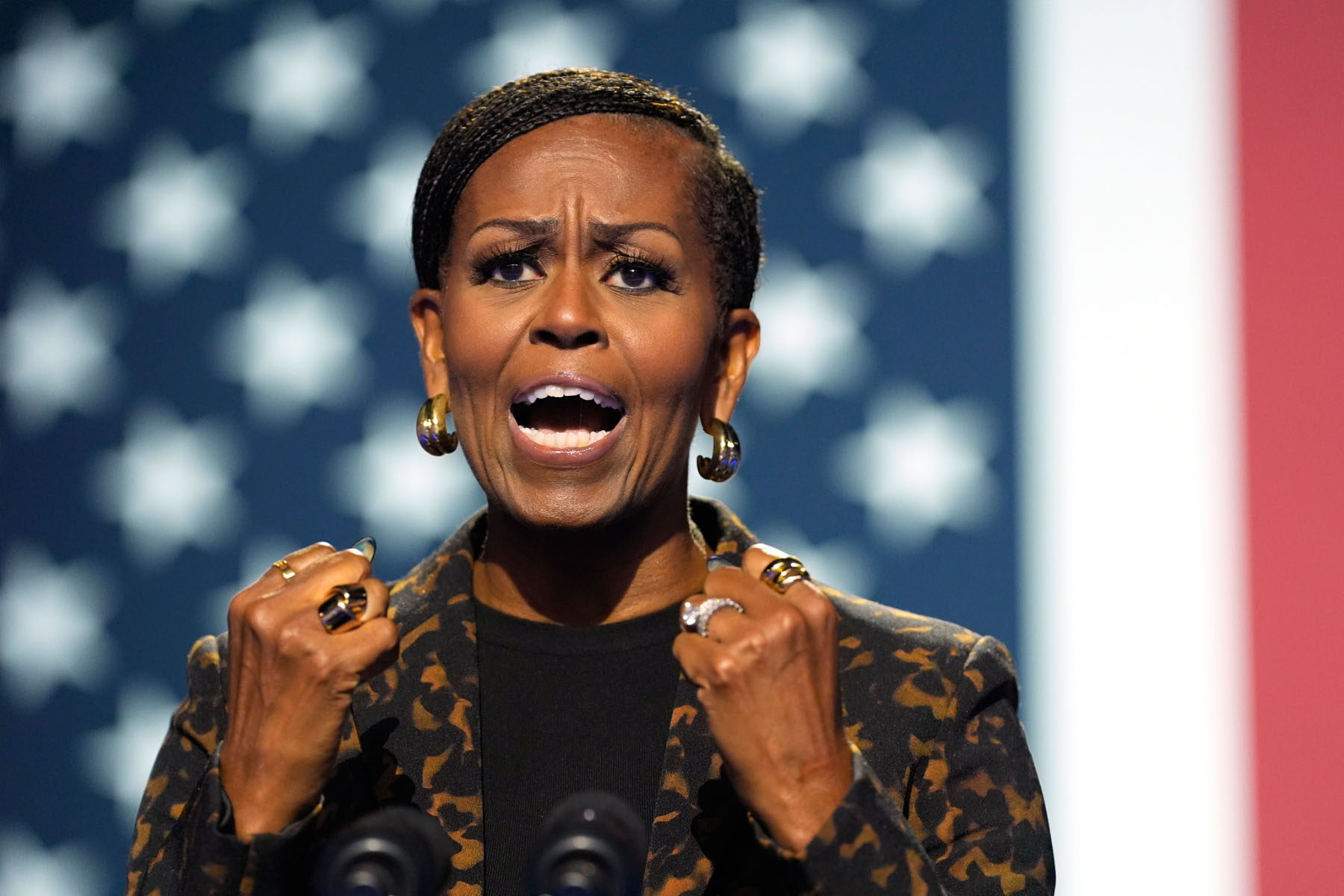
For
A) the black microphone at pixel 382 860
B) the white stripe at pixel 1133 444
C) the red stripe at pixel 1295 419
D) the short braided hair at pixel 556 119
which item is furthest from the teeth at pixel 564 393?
the red stripe at pixel 1295 419

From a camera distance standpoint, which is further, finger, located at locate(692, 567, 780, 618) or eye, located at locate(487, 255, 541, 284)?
eye, located at locate(487, 255, 541, 284)

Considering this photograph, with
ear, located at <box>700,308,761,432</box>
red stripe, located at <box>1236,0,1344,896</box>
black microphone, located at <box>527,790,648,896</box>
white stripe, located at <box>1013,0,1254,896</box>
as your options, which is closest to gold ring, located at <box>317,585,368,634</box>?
black microphone, located at <box>527,790,648,896</box>

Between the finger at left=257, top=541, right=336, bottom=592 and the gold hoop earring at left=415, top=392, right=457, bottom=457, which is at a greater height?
the gold hoop earring at left=415, top=392, right=457, bottom=457

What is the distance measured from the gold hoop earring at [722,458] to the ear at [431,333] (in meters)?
0.34

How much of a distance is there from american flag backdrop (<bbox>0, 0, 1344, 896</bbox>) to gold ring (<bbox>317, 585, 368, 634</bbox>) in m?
1.52

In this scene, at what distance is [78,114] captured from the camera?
10.2ft

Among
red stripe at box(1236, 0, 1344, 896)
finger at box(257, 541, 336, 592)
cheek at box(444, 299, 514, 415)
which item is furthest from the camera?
red stripe at box(1236, 0, 1344, 896)

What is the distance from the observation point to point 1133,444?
8.71 feet

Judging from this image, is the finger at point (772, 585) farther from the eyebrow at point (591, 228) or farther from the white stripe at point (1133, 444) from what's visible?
the white stripe at point (1133, 444)

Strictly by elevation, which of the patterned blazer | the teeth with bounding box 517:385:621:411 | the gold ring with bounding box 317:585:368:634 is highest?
the teeth with bounding box 517:385:621:411

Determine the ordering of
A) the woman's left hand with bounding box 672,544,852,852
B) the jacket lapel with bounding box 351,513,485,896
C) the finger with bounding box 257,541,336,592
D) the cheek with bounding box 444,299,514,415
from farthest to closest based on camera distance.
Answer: the cheek with bounding box 444,299,514,415, the jacket lapel with bounding box 351,513,485,896, the finger with bounding box 257,541,336,592, the woman's left hand with bounding box 672,544,852,852

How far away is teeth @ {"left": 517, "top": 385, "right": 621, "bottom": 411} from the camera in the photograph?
1491mm

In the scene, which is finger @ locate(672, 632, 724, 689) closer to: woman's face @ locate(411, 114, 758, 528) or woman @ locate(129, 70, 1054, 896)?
woman @ locate(129, 70, 1054, 896)

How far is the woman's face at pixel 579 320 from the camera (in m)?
1.51
